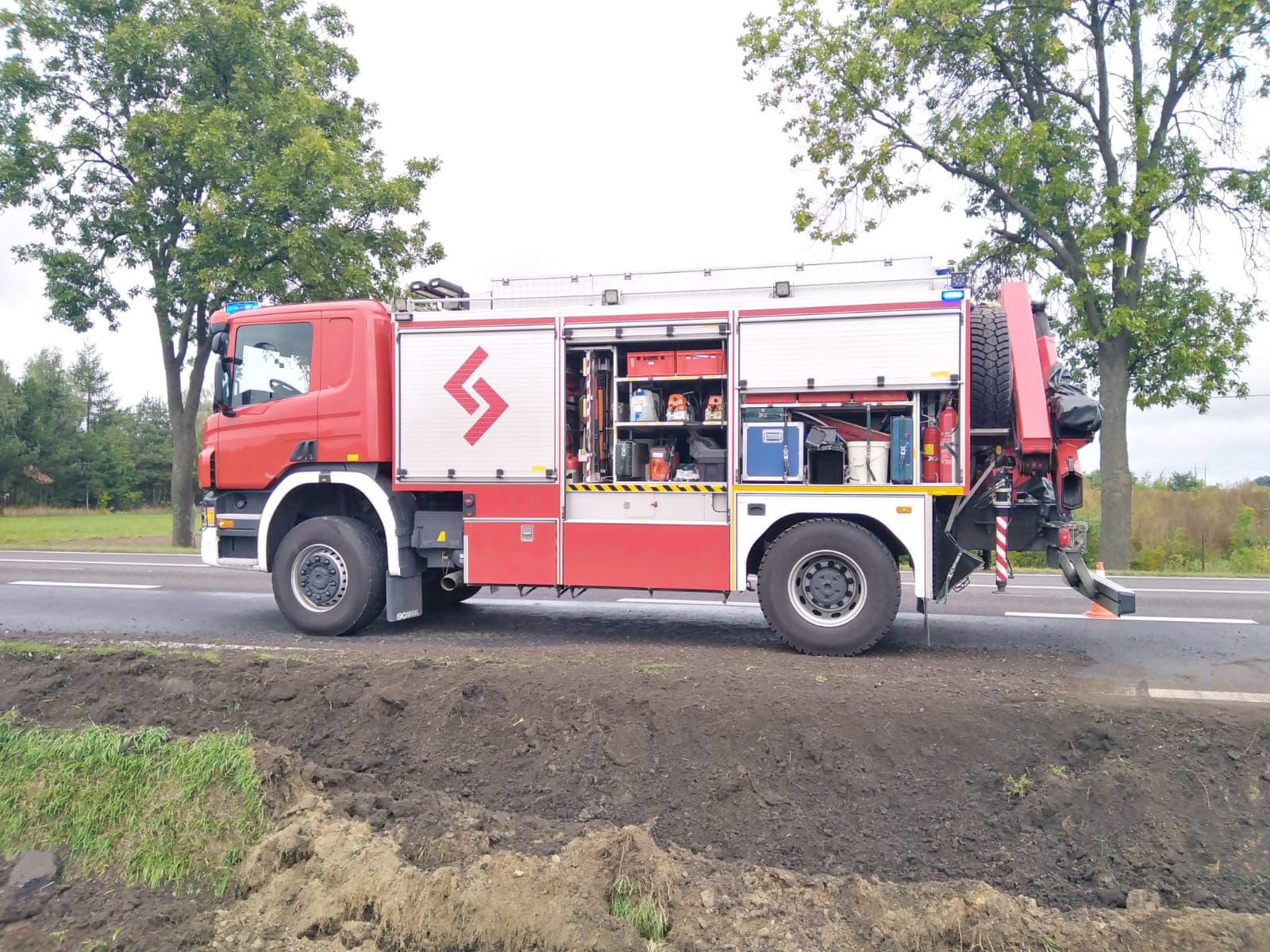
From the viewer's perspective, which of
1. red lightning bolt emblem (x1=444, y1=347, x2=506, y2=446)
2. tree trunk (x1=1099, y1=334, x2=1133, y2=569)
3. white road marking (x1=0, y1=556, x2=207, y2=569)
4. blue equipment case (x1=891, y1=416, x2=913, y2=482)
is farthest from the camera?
tree trunk (x1=1099, y1=334, x2=1133, y2=569)

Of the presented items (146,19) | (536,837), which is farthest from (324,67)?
(536,837)

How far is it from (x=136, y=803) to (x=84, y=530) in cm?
3556

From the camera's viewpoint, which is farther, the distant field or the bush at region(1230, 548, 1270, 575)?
the distant field

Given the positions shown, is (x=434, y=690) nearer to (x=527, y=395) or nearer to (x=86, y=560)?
(x=527, y=395)

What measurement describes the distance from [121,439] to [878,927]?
70.4 meters

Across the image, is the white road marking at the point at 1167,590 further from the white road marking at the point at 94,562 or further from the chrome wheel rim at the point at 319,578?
the white road marking at the point at 94,562

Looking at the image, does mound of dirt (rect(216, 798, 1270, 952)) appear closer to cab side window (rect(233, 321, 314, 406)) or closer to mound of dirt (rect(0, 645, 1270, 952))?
mound of dirt (rect(0, 645, 1270, 952))

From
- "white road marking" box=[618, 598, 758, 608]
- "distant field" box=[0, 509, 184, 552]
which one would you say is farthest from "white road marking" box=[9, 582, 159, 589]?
"white road marking" box=[618, 598, 758, 608]

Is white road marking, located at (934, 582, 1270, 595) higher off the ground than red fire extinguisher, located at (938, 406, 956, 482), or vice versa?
red fire extinguisher, located at (938, 406, 956, 482)

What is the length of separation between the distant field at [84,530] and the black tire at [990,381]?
726 inches

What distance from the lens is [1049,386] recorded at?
24.6ft

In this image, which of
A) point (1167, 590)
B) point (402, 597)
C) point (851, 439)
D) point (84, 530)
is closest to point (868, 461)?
point (851, 439)

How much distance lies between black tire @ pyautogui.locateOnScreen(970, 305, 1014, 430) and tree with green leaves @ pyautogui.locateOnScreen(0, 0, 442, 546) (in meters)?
14.6

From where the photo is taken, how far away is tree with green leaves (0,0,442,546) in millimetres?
18438
